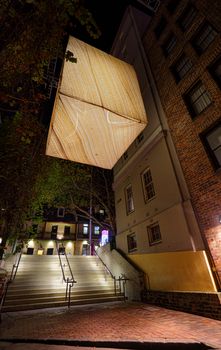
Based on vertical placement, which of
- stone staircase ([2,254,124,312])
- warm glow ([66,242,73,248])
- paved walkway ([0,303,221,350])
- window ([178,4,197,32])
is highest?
window ([178,4,197,32])

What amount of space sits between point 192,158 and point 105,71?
5062 millimetres

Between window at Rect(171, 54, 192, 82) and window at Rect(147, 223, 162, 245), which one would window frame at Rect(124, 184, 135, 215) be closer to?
window at Rect(147, 223, 162, 245)

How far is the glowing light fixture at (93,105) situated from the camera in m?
3.96

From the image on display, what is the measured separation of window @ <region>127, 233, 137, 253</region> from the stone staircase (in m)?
2.11

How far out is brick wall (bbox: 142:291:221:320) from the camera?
18.3 feet

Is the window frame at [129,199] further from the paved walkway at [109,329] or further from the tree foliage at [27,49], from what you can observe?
the tree foliage at [27,49]

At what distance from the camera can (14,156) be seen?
9.60 metres

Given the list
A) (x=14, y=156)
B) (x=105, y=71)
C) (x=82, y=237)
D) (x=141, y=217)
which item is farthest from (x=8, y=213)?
(x=82, y=237)

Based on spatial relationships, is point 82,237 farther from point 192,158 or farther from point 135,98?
point 135,98

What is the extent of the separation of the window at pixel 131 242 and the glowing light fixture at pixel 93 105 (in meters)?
7.46

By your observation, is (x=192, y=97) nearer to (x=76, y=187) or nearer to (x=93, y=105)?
(x=93, y=105)

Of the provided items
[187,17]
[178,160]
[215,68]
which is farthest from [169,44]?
[178,160]

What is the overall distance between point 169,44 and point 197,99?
5.13 meters

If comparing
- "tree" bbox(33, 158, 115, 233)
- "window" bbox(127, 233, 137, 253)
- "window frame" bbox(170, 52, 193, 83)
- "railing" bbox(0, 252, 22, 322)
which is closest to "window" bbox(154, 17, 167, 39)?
"window frame" bbox(170, 52, 193, 83)
